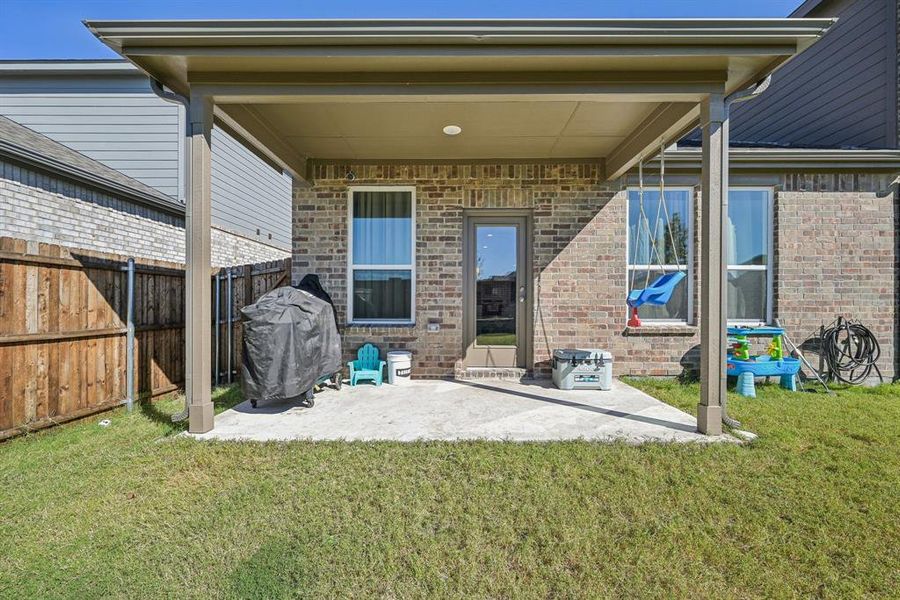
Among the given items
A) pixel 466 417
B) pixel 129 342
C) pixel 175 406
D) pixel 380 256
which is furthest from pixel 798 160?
pixel 129 342

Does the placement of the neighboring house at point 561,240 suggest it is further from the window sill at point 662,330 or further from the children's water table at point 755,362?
the children's water table at point 755,362

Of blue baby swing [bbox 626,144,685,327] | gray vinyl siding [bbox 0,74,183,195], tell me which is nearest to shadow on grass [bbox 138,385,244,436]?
blue baby swing [bbox 626,144,685,327]

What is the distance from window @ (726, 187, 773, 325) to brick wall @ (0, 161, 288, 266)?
8053 mm

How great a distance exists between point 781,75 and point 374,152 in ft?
24.6

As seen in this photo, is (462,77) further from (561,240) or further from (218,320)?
(218,320)

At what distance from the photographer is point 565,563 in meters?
1.99

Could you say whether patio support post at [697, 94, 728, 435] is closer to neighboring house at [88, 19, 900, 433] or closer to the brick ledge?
neighboring house at [88, 19, 900, 433]

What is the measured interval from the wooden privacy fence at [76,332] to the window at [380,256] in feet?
6.88

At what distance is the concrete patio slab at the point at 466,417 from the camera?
3430mm

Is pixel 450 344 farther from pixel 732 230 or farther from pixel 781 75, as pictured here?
pixel 781 75

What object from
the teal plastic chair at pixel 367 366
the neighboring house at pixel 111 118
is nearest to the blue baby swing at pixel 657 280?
the teal plastic chair at pixel 367 366

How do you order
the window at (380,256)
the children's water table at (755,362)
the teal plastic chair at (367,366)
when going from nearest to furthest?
the children's water table at (755,362) → the teal plastic chair at (367,366) → the window at (380,256)

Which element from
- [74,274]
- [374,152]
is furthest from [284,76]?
[74,274]

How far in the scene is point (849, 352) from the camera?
5.45 metres
